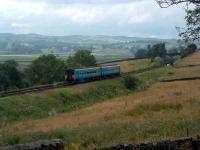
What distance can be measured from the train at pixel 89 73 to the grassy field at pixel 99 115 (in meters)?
2.56

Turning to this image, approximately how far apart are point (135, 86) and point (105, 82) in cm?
420

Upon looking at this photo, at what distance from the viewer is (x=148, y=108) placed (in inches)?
1414

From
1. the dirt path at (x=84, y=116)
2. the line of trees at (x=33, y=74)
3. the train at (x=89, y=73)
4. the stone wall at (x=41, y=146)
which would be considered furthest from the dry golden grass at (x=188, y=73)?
the stone wall at (x=41, y=146)

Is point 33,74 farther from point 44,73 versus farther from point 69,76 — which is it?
point 69,76

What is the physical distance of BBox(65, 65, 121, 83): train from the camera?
6405cm

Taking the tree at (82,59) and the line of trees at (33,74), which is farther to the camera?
the tree at (82,59)

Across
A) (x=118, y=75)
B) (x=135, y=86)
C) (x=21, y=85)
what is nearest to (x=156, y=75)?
(x=118, y=75)

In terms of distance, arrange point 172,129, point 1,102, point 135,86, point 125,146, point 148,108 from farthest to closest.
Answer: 1. point 135,86
2. point 1,102
3. point 148,108
4. point 172,129
5. point 125,146

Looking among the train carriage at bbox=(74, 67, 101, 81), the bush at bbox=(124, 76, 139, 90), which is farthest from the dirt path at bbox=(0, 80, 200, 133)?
the bush at bbox=(124, 76, 139, 90)

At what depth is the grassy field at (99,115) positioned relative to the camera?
15.2m

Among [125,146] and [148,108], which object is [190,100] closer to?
[148,108]

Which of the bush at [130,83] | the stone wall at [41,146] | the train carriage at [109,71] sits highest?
the stone wall at [41,146]

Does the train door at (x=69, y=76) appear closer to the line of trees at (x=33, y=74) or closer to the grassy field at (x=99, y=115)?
the grassy field at (x=99, y=115)

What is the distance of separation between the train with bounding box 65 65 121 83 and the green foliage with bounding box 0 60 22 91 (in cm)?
1123
